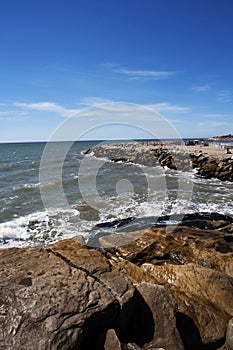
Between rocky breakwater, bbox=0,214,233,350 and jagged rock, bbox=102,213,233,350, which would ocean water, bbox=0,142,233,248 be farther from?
rocky breakwater, bbox=0,214,233,350

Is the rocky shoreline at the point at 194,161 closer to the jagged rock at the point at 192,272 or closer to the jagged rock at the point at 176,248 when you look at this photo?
the jagged rock at the point at 176,248

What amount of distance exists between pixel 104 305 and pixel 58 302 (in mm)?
588

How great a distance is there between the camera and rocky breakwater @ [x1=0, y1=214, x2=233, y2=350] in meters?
3.10

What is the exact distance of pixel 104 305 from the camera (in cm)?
343

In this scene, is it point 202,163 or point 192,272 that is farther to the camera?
point 202,163

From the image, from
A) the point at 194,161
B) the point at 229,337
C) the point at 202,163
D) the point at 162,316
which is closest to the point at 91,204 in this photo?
the point at 162,316

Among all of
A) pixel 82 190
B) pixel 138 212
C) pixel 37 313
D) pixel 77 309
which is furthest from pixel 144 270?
pixel 82 190

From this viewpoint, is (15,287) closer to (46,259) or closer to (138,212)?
(46,259)

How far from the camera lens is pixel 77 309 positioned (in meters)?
3.29

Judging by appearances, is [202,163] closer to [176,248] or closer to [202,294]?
[176,248]

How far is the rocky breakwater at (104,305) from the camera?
310 cm

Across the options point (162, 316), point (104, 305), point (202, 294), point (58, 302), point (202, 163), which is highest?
point (58, 302)

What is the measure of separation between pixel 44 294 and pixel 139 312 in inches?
56.8

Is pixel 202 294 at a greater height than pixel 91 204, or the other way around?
pixel 202 294
